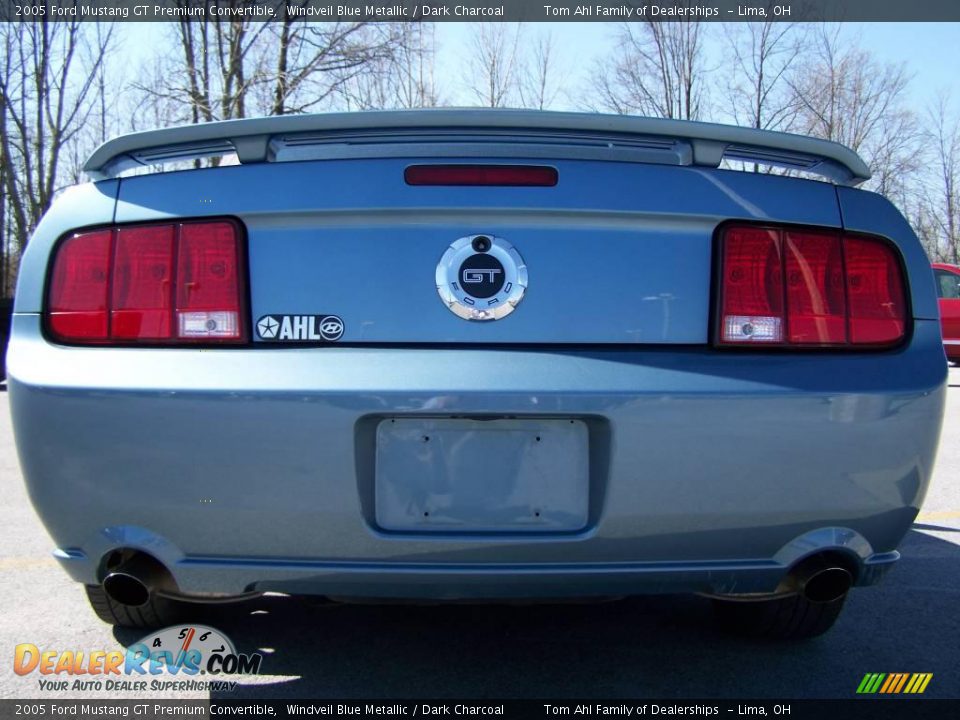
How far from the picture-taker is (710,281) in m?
2.08

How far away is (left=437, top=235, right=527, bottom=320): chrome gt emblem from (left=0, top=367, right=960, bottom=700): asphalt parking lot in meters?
1.03

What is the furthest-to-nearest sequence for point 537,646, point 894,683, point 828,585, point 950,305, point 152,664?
point 950,305 < point 537,646 < point 152,664 < point 894,683 < point 828,585

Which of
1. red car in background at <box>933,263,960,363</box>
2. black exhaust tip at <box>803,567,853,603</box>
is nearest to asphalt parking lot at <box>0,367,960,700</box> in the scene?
black exhaust tip at <box>803,567,853,603</box>

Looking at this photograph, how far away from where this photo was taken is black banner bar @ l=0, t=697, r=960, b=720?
2.24 meters

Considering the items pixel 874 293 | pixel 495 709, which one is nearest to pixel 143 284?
pixel 495 709

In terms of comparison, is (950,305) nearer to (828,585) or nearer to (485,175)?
(828,585)

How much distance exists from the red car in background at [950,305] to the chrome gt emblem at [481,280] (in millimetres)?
14609

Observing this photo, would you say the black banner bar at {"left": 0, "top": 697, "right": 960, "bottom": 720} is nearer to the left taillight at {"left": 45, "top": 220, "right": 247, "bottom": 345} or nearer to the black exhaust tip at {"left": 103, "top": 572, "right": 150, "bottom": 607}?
the black exhaust tip at {"left": 103, "top": 572, "right": 150, "bottom": 607}

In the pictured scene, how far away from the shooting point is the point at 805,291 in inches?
83.7

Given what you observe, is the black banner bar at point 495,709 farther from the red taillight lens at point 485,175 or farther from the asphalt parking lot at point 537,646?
the red taillight lens at point 485,175

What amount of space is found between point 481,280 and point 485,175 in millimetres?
251

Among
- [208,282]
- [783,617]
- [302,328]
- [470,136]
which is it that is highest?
[470,136]

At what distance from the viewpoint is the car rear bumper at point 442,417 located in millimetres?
1941

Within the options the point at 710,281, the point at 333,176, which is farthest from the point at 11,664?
the point at 710,281
